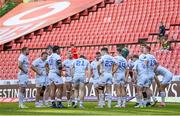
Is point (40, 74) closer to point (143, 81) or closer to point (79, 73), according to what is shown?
point (79, 73)

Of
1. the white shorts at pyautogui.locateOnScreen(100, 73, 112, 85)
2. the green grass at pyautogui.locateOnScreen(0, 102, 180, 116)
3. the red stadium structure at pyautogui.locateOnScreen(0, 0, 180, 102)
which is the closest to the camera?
the green grass at pyautogui.locateOnScreen(0, 102, 180, 116)

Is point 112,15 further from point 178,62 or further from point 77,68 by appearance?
point 77,68

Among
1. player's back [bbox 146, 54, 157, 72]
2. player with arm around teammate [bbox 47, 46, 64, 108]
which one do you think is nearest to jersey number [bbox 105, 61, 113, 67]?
player's back [bbox 146, 54, 157, 72]

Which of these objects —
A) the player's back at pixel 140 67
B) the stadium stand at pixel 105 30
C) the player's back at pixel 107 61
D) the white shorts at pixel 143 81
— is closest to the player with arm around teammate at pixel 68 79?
the player's back at pixel 107 61

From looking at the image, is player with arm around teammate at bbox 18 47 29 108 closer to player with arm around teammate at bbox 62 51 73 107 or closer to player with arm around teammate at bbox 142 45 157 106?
player with arm around teammate at bbox 62 51 73 107

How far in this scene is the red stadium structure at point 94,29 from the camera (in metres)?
35.9

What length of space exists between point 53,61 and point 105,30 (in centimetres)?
1723

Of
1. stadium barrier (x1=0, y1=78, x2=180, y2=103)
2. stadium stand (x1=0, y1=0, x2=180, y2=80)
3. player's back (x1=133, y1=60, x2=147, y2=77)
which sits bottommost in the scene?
stadium barrier (x1=0, y1=78, x2=180, y2=103)

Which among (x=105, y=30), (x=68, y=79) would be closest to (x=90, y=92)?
(x=68, y=79)

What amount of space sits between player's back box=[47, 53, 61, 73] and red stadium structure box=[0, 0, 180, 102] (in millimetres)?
10705

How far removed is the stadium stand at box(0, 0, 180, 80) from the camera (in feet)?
119

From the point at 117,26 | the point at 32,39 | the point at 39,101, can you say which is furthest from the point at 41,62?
the point at 32,39

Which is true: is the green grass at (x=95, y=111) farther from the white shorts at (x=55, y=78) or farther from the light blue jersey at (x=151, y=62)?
the light blue jersey at (x=151, y=62)

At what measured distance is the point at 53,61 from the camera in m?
22.2
